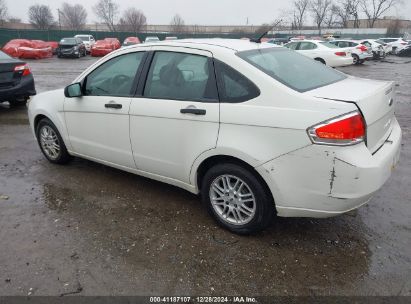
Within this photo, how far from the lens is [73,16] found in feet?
313

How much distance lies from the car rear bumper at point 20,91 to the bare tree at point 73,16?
8913 cm

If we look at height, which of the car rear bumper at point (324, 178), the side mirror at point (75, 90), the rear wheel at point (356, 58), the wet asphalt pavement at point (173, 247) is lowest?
the wet asphalt pavement at point (173, 247)

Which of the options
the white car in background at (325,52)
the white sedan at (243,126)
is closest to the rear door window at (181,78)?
the white sedan at (243,126)

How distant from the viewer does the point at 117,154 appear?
4.09m

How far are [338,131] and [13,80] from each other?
25.6 feet

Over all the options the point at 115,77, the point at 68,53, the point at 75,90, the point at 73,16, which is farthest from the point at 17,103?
the point at 73,16

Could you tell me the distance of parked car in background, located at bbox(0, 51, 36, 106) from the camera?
26.3ft

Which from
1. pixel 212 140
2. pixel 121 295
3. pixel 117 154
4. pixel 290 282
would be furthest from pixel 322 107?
pixel 117 154

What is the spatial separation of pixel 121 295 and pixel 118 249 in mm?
594

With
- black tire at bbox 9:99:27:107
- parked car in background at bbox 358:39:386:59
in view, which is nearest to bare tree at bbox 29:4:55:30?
parked car in background at bbox 358:39:386:59

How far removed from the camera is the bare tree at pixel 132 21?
253 ft

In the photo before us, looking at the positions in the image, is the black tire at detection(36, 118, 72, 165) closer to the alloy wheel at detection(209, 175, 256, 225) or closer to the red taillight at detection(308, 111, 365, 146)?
the alloy wheel at detection(209, 175, 256, 225)

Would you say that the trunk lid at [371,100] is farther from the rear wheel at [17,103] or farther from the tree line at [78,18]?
the tree line at [78,18]

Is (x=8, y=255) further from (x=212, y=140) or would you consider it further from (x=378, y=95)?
(x=378, y=95)
